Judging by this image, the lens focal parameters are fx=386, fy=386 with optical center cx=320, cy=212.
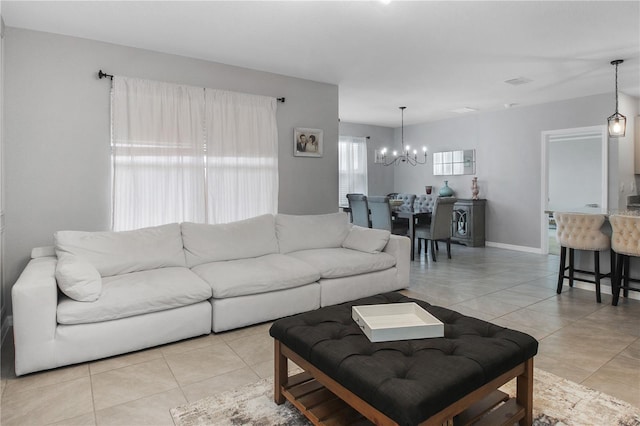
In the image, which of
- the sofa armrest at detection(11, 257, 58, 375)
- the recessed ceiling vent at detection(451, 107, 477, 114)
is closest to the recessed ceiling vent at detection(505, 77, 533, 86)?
the recessed ceiling vent at detection(451, 107, 477, 114)

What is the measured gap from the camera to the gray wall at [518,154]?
18.5 feet

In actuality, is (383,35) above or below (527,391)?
above

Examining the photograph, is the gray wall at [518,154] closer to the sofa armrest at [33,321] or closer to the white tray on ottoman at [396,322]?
the white tray on ottoman at [396,322]

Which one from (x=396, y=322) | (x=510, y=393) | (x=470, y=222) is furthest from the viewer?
Answer: (x=470, y=222)

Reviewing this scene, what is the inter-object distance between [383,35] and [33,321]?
337 cm

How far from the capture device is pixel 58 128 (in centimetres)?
334

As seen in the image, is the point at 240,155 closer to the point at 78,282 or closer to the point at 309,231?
the point at 309,231

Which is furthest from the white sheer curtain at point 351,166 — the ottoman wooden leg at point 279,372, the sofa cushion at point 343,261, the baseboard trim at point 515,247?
the ottoman wooden leg at point 279,372

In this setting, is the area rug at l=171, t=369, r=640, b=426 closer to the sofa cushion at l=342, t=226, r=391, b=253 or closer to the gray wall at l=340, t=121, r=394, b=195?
the sofa cushion at l=342, t=226, r=391, b=253

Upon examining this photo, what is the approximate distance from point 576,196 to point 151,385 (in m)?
9.75

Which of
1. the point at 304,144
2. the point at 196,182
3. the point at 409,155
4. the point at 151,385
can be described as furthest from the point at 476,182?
the point at 151,385

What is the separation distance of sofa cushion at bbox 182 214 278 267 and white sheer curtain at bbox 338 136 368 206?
13.3 feet

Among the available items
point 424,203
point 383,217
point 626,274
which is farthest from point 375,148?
point 626,274

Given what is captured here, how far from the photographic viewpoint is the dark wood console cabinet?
23.0ft
